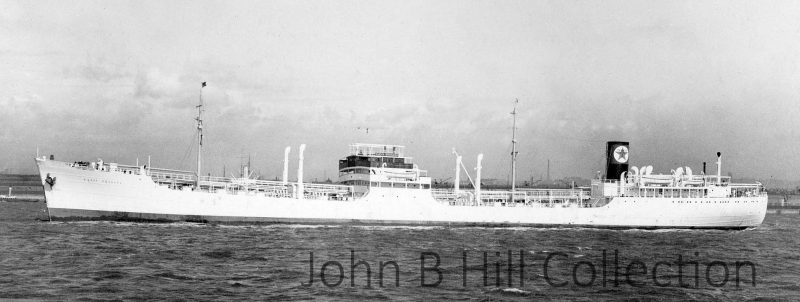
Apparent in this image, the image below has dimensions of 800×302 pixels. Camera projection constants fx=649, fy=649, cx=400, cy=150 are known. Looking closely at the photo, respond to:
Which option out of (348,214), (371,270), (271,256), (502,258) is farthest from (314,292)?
(348,214)

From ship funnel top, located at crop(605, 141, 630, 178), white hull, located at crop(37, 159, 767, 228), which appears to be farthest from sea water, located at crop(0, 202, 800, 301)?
ship funnel top, located at crop(605, 141, 630, 178)

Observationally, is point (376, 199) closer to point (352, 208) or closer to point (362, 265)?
point (352, 208)

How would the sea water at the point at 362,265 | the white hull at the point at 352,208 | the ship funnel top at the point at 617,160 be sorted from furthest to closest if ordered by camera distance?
the ship funnel top at the point at 617,160
the white hull at the point at 352,208
the sea water at the point at 362,265

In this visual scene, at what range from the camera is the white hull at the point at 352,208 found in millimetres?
34812

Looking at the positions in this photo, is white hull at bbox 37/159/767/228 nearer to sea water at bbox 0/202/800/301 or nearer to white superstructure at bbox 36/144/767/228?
white superstructure at bbox 36/144/767/228

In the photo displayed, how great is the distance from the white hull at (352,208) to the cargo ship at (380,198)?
0.06 meters

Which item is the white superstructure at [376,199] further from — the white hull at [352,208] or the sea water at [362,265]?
the sea water at [362,265]

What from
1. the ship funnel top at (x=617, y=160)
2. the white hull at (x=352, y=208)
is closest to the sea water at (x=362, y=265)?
the white hull at (x=352, y=208)

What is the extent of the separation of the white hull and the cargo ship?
56 mm

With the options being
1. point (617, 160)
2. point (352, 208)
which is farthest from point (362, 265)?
point (617, 160)

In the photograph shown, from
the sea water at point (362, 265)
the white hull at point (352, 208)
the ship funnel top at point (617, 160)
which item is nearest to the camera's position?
the sea water at point (362, 265)

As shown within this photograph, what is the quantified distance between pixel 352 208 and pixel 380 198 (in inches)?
75.2

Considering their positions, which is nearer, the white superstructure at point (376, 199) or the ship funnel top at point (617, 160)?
the white superstructure at point (376, 199)

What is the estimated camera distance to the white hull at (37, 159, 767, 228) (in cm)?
3481
